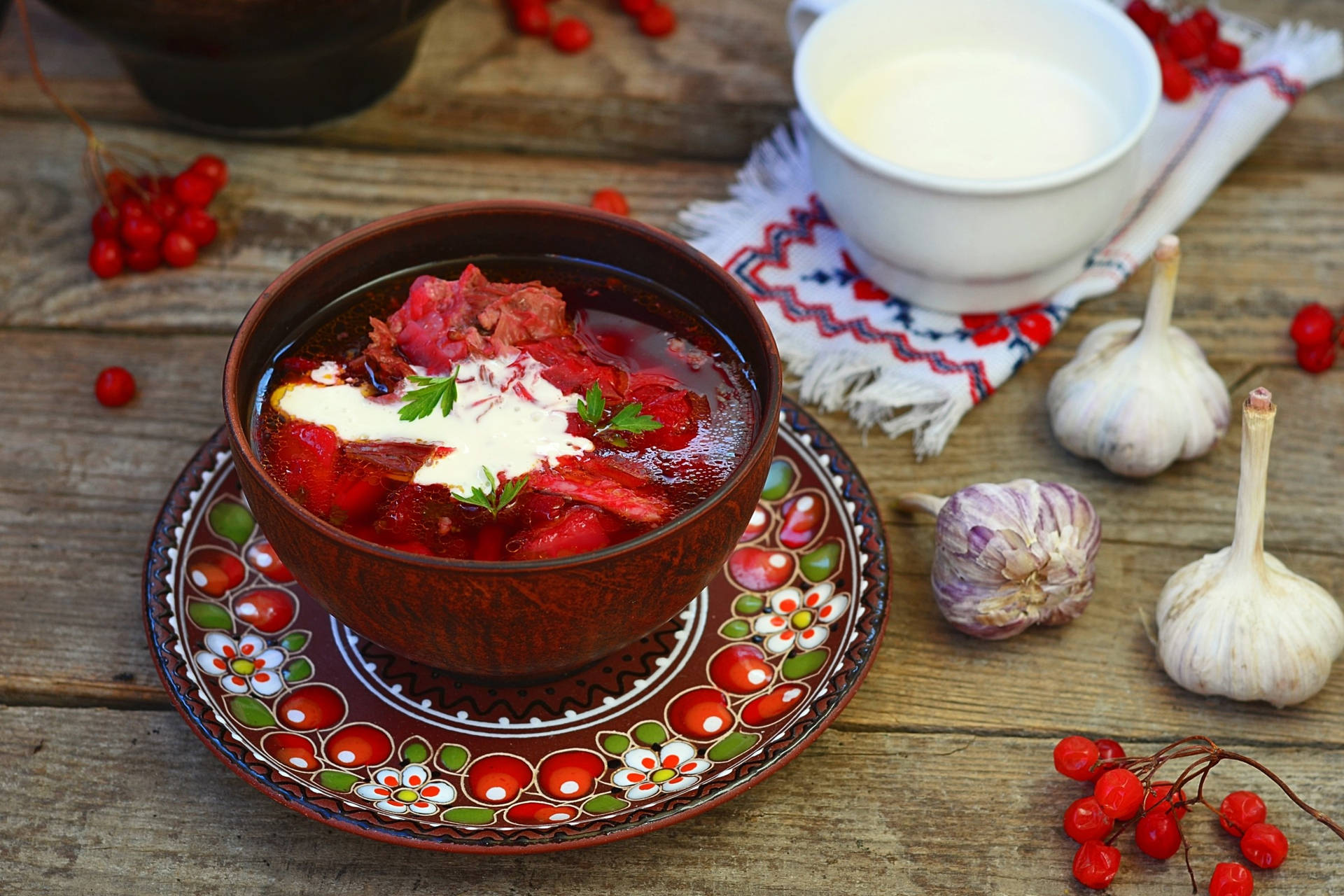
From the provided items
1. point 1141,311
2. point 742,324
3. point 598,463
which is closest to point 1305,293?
point 1141,311

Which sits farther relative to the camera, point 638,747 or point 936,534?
point 936,534

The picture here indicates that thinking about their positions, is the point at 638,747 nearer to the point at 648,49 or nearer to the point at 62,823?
the point at 62,823

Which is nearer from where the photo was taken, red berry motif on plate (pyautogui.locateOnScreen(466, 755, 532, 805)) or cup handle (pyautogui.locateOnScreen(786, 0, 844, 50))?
red berry motif on plate (pyautogui.locateOnScreen(466, 755, 532, 805))

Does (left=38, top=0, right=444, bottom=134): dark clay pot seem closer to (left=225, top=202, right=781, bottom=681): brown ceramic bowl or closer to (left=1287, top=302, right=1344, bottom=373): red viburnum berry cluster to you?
(left=225, top=202, right=781, bottom=681): brown ceramic bowl

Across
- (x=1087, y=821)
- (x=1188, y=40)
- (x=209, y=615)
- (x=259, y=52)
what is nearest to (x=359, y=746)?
(x=209, y=615)

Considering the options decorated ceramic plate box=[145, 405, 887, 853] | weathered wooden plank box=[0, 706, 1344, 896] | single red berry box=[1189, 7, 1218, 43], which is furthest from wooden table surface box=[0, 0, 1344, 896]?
single red berry box=[1189, 7, 1218, 43]
